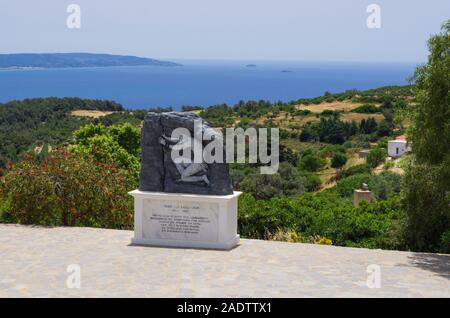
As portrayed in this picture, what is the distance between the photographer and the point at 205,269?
11.0 m

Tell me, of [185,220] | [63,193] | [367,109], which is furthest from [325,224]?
[367,109]

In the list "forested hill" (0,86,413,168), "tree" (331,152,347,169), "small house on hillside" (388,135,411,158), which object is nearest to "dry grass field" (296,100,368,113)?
"forested hill" (0,86,413,168)

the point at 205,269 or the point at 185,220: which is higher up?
the point at 185,220

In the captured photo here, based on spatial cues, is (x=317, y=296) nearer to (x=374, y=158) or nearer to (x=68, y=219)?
(x=68, y=219)

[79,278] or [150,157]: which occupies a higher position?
[150,157]

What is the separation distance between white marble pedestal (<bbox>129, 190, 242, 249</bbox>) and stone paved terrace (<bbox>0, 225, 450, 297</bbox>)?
14.6 inches

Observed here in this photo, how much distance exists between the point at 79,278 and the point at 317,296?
367cm

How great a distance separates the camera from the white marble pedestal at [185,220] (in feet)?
42.4

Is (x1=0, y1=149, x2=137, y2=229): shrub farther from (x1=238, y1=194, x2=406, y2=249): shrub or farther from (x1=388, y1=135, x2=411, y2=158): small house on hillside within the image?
(x1=388, y1=135, x2=411, y2=158): small house on hillside

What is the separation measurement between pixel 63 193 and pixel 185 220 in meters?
3.85

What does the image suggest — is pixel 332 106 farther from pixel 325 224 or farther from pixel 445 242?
pixel 445 242

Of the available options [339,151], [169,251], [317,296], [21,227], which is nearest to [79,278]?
[169,251]

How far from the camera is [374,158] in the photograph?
5584 centimetres

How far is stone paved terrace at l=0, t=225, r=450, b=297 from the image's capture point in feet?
31.0
